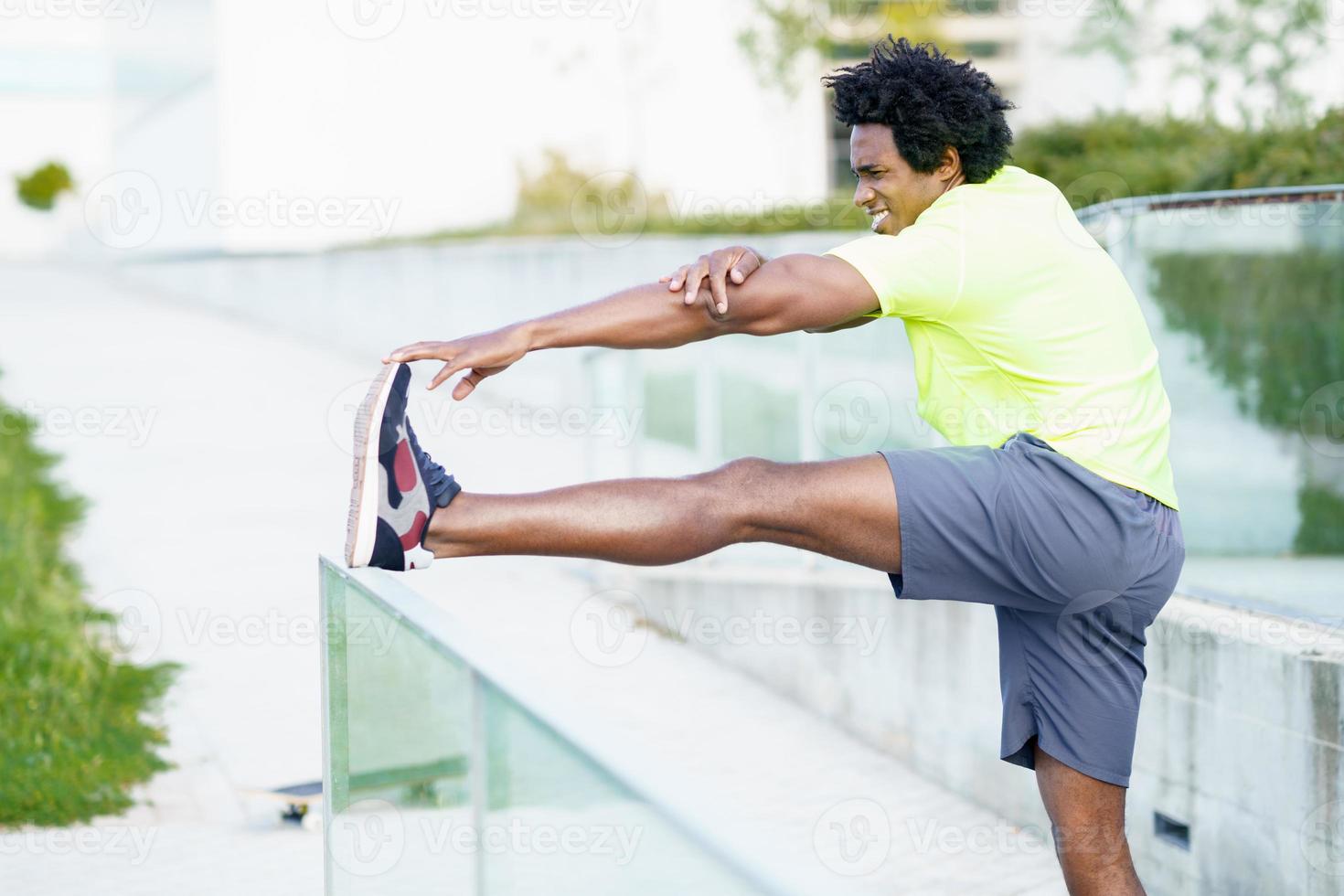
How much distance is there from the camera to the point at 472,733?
2.52 m

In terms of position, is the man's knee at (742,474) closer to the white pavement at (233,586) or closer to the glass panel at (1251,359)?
the white pavement at (233,586)

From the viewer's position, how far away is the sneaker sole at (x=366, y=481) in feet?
9.57

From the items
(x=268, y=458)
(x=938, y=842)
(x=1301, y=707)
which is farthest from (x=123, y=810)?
(x=268, y=458)

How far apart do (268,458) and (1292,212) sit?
333 inches

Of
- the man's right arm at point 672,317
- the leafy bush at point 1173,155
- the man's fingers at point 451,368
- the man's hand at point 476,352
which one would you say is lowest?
the man's fingers at point 451,368

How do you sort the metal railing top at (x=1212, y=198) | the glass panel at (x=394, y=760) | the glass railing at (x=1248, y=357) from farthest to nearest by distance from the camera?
the glass railing at (x=1248, y=357) < the metal railing top at (x=1212, y=198) < the glass panel at (x=394, y=760)

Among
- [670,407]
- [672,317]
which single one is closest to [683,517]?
[672,317]

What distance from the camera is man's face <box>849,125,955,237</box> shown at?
10.6ft

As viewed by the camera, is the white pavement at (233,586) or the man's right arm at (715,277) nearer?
the man's right arm at (715,277)

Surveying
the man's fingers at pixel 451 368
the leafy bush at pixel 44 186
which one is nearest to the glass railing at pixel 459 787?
the man's fingers at pixel 451 368

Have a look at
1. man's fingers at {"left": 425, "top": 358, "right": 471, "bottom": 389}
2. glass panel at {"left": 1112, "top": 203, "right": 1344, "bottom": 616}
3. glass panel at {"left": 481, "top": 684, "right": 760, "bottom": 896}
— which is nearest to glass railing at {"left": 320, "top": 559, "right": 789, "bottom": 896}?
glass panel at {"left": 481, "top": 684, "right": 760, "bottom": 896}

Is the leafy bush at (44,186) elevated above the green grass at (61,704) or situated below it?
above

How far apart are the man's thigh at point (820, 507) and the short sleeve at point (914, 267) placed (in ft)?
1.17

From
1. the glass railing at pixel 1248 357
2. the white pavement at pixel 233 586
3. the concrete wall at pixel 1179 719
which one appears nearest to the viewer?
the concrete wall at pixel 1179 719
